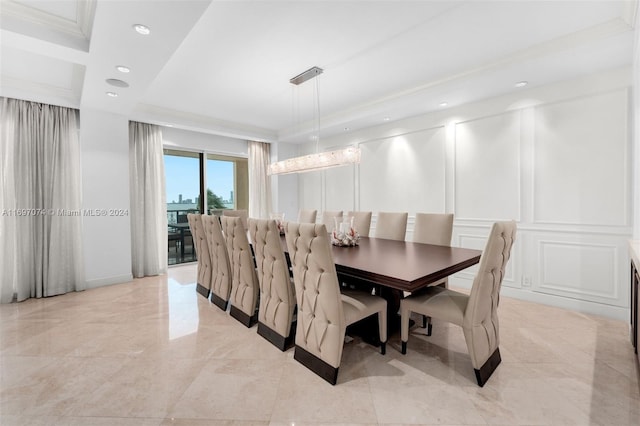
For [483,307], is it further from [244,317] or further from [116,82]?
[116,82]

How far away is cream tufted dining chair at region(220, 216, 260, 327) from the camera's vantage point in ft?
8.84

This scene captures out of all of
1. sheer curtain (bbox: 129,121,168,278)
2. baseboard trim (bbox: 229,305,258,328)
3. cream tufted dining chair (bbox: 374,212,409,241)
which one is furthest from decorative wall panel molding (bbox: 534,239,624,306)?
sheer curtain (bbox: 129,121,168,278)

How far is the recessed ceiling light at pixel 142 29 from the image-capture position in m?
2.11

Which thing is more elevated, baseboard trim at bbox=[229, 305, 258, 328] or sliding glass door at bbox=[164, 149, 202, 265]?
sliding glass door at bbox=[164, 149, 202, 265]

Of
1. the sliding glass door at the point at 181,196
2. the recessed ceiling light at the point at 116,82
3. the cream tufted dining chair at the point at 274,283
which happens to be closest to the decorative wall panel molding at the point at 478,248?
the cream tufted dining chair at the point at 274,283

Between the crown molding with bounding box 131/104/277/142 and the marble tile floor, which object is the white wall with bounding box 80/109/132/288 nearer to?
the crown molding with bounding box 131/104/277/142

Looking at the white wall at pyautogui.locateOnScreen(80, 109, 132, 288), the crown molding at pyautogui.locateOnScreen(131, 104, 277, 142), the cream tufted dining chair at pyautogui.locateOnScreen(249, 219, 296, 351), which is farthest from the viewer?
the crown molding at pyautogui.locateOnScreen(131, 104, 277, 142)

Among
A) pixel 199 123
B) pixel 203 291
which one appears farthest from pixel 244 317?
pixel 199 123

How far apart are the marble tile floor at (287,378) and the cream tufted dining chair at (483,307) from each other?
16cm

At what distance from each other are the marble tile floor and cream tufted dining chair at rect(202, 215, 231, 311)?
0.33 m

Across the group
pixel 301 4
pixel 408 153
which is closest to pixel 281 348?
pixel 301 4

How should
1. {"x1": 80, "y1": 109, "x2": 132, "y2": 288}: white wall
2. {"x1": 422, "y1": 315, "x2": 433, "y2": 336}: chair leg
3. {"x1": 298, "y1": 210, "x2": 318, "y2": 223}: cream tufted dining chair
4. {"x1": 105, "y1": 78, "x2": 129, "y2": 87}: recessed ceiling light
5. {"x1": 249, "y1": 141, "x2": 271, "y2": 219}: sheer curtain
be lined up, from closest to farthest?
{"x1": 422, "y1": 315, "x2": 433, "y2": 336}: chair leg
{"x1": 105, "y1": 78, "x2": 129, "y2": 87}: recessed ceiling light
{"x1": 80, "y1": 109, "x2": 132, "y2": 288}: white wall
{"x1": 298, "y1": 210, "x2": 318, "y2": 223}: cream tufted dining chair
{"x1": 249, "y1": 141, "x2": 271, "y2": 219}: sheer curtain

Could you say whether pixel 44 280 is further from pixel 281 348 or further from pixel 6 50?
pixel 281 348

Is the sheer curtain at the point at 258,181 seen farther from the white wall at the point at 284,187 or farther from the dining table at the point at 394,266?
the dining table at the point at 394,266
